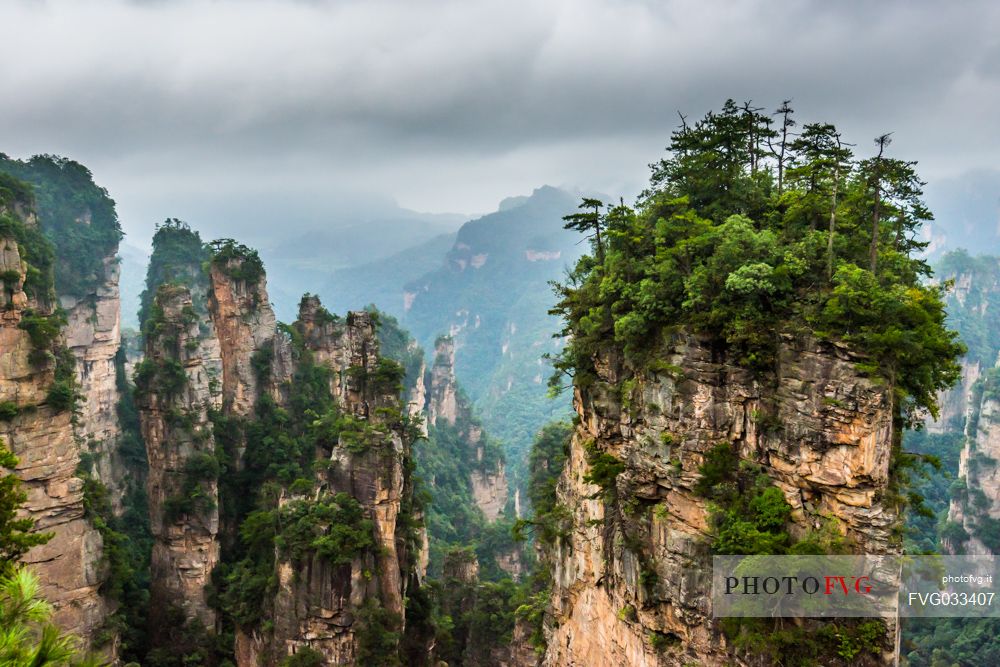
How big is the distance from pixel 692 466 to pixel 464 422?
66312 mm

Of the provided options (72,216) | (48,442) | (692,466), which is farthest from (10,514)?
(72,216)

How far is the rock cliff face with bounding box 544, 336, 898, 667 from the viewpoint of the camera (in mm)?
12891

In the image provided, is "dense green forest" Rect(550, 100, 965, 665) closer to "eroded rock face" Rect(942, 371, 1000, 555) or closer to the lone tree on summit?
the lone tree on summit

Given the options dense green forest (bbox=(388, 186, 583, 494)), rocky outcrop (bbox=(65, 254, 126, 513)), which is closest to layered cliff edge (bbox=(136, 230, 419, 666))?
rocky outcrop (bbox=(65, 254, 126, 513))

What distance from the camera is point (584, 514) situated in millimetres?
19906

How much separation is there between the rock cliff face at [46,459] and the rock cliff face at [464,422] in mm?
48876

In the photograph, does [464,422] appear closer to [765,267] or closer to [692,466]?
[692,466]

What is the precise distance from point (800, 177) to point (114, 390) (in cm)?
4394

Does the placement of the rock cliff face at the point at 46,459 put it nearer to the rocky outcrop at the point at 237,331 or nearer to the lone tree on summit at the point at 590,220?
the rocky outcrop at the point at 237,331

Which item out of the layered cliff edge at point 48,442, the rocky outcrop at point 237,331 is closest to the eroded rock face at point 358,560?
the layered cliff edge at point 48,442

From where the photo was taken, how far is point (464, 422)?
263ft

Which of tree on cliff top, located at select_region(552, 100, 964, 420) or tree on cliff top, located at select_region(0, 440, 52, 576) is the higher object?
tree on cliff top, located at select_region(552, 100, 964, 420)

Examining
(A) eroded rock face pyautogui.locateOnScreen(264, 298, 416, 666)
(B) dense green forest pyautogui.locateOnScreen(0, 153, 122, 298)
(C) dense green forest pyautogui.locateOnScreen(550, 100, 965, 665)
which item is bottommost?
(A) eroded rock face pyautogui.locateOnScreen(264, 298, 416, 666)

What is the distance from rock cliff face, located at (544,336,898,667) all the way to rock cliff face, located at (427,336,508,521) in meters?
53.5
